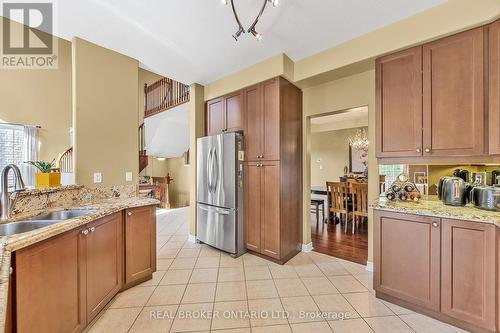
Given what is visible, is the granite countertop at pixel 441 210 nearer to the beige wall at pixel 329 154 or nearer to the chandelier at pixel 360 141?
the chandelier at pixel 360 141

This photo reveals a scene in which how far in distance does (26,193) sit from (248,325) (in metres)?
2.16

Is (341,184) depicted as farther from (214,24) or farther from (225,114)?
(214,24)

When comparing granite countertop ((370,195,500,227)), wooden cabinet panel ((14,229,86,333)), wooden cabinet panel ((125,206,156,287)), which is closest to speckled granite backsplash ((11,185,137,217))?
wooden cabinet panel ((125,206,156,287))

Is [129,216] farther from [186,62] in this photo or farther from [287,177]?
[186,62]

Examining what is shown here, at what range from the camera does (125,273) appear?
87.7 inches

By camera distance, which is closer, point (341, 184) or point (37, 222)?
point (37, 222)

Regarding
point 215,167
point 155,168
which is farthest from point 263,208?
point 155,168

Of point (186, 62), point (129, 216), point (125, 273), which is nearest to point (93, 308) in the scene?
point (125, 273)

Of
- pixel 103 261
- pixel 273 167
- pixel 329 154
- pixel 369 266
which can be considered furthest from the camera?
pixel 329 154

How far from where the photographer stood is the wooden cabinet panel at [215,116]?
3562 millimetres

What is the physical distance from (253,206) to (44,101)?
6.31m

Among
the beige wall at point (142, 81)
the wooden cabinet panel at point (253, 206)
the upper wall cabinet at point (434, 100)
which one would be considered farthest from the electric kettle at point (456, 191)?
the beige wall at point (142, 81)

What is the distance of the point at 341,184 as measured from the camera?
449 cm

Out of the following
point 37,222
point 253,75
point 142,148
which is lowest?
point 37,222
